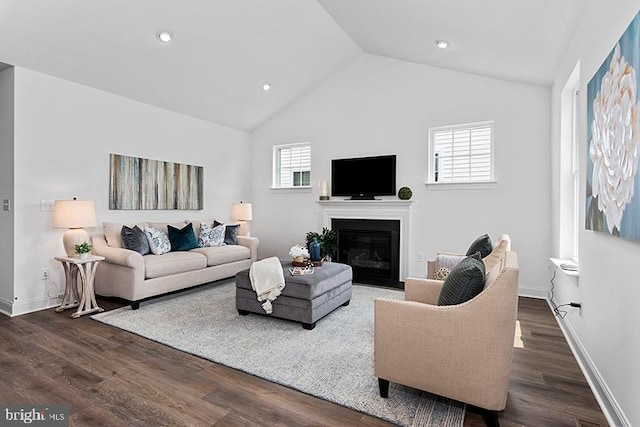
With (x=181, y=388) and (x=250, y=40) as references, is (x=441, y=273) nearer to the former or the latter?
(x=181, y=388)

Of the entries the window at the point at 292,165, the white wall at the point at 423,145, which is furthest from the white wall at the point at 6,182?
the window at the point at 292,165

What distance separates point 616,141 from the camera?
178 centimetres

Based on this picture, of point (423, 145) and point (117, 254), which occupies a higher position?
point (423, 145)

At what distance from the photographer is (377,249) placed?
521 centimetres

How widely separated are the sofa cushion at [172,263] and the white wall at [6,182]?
132 centimetres

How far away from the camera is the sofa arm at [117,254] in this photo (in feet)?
12.0

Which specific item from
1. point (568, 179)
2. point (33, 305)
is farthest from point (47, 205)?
point (568, 179)

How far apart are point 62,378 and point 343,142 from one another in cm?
451

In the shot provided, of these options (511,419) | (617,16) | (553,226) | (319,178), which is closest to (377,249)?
(319,178)

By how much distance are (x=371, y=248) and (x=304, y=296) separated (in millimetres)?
2357

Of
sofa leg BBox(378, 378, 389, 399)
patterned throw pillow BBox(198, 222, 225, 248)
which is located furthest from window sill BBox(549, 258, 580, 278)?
patterned throw pillow BBox(198, 222, 225, 248)

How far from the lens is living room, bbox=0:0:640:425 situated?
7.82ft

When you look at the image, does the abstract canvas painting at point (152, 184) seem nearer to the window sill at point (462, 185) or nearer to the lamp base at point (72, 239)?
the lamp base at point (72, 239)

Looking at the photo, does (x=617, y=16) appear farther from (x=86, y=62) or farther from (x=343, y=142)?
(x=86, y=62)
